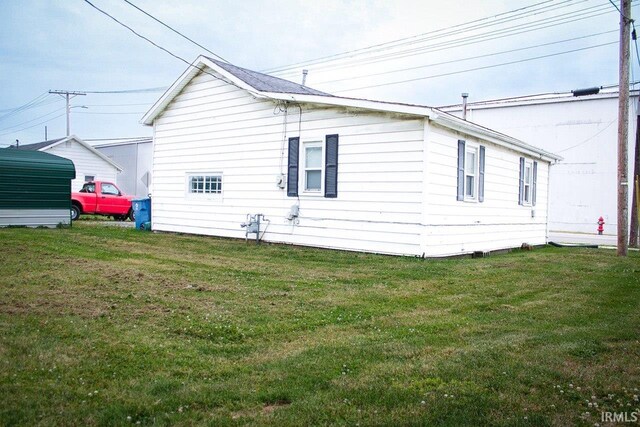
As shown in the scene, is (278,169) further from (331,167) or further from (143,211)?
(143,211)

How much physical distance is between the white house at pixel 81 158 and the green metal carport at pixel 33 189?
52.8ft

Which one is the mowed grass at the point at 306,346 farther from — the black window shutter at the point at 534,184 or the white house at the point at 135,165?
the white house at the point at 135,165

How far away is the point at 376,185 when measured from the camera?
1256 centimetres

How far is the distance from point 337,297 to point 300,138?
695cm

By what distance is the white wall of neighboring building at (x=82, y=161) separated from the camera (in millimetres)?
33750

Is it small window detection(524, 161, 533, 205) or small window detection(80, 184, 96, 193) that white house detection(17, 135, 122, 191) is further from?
small window detection(524, 161, 533, 205)

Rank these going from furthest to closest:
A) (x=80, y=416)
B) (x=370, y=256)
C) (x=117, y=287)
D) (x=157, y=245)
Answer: (x=157, y=245), (x=370, y=256), (x=117, y=287), (x=80, y=416)

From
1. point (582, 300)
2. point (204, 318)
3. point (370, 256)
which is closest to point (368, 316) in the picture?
point (204, 318)

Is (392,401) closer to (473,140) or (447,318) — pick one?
(447,318)

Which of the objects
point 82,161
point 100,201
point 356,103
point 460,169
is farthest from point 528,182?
point 82,161

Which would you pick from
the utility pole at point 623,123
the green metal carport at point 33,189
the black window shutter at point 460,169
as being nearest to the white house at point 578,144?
the utility pole at point 623,123

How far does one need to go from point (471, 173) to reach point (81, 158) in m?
27.4

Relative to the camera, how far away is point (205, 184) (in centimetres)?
1688

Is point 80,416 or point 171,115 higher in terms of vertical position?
point 171,115
